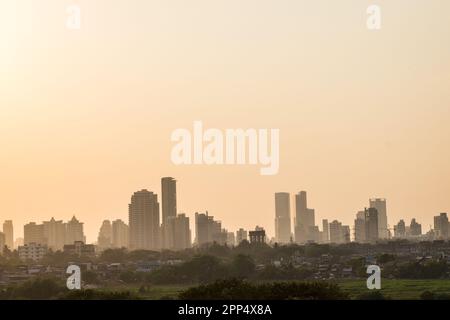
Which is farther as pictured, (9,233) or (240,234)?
(9,233)

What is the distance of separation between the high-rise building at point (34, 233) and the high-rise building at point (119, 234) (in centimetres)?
1900

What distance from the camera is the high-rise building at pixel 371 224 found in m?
156

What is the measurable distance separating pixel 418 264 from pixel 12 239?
11490 cm

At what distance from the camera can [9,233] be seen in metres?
170

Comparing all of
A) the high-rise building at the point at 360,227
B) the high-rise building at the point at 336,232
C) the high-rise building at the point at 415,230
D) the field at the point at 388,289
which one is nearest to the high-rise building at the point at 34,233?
the high-rise building at the point at 336,232

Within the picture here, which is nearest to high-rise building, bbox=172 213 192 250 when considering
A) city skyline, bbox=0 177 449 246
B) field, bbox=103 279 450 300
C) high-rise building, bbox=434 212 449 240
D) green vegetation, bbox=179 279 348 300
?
city skyline, bbox=0 177 449 246

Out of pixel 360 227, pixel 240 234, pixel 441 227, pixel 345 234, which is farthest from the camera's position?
pixel 441 227

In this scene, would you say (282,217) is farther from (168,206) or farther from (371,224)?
(168,206)

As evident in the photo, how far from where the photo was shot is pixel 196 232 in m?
158

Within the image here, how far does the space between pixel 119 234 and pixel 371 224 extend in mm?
56106

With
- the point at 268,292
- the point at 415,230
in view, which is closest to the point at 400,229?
the point at 415,230

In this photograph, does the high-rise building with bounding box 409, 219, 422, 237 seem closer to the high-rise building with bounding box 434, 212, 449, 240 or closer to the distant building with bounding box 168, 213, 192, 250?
the high-rise building with bounding box 434, 212, 449, 240

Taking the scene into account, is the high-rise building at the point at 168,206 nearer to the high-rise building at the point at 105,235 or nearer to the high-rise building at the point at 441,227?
the high-rise building at the point at 105,235
